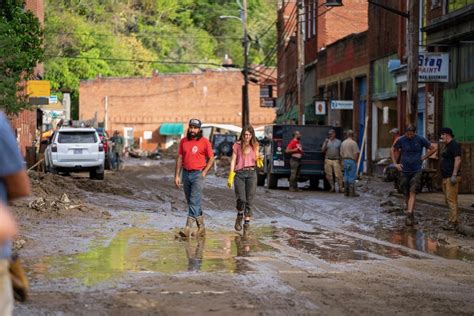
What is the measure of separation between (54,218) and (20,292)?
1280 cm

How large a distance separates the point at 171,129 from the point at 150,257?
72405 millimetres

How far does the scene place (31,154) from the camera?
4012cm

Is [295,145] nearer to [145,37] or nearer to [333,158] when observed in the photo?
[333,158]

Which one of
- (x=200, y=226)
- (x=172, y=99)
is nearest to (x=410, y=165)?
(x=200, y=226)

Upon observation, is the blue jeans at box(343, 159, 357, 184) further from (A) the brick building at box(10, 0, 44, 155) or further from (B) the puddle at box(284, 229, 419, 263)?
(A) the brick building at box(10, 0, 44, 155)

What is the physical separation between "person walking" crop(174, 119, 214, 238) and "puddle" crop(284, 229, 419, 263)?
5.15 ft

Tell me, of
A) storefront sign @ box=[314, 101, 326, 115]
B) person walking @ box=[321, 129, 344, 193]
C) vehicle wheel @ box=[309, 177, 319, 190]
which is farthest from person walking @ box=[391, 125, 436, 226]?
storefront sign @ box=[314, 101, 326, 115]

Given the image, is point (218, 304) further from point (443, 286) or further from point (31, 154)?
point (31, 154)

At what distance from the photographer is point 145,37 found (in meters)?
87.8

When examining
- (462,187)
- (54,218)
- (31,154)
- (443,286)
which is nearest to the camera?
(443,286)

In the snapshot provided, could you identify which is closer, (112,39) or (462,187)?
(462,187)

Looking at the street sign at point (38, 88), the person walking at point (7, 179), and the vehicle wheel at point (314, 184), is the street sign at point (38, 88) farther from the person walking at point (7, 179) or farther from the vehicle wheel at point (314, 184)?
the person walking at point (7, 179)

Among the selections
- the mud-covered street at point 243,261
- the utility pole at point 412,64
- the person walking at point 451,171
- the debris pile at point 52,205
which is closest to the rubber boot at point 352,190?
the utility pole at point 412,64

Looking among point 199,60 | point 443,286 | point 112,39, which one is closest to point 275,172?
point 443,286
